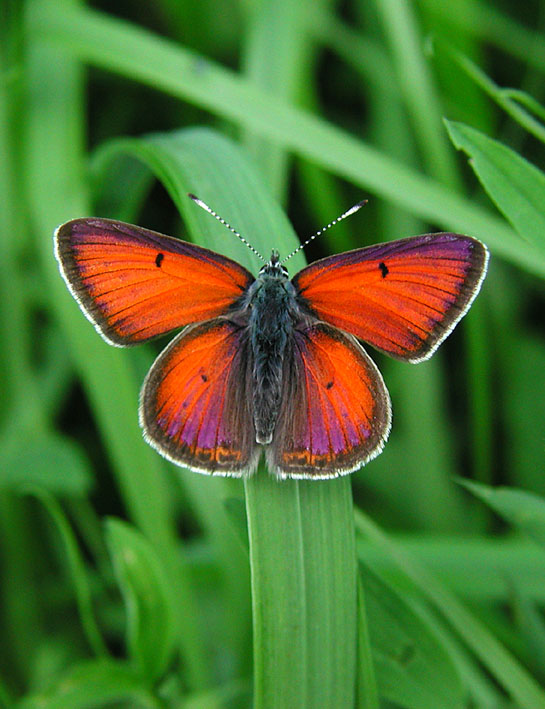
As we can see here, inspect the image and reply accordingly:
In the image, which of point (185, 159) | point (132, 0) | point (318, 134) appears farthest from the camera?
point (132, 0)

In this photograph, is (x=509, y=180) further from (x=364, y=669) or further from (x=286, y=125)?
(x=364, y=669)

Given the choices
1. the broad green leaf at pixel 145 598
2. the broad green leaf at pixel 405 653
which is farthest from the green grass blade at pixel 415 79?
the broad green leaf at pixel 145 598

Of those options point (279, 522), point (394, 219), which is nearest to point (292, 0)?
point (394, 219)

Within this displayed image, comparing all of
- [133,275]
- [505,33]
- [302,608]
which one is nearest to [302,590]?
[302,608]

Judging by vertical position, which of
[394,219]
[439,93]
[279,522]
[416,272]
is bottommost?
[279,522]

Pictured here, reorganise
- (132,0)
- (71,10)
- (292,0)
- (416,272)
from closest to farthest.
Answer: (416,272), (71,10), (292,0), (132,0)

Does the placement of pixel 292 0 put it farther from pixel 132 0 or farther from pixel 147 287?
pixel 147 287

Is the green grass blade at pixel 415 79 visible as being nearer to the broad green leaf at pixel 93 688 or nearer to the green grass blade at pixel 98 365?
the green grass blade at pixel 98 365
